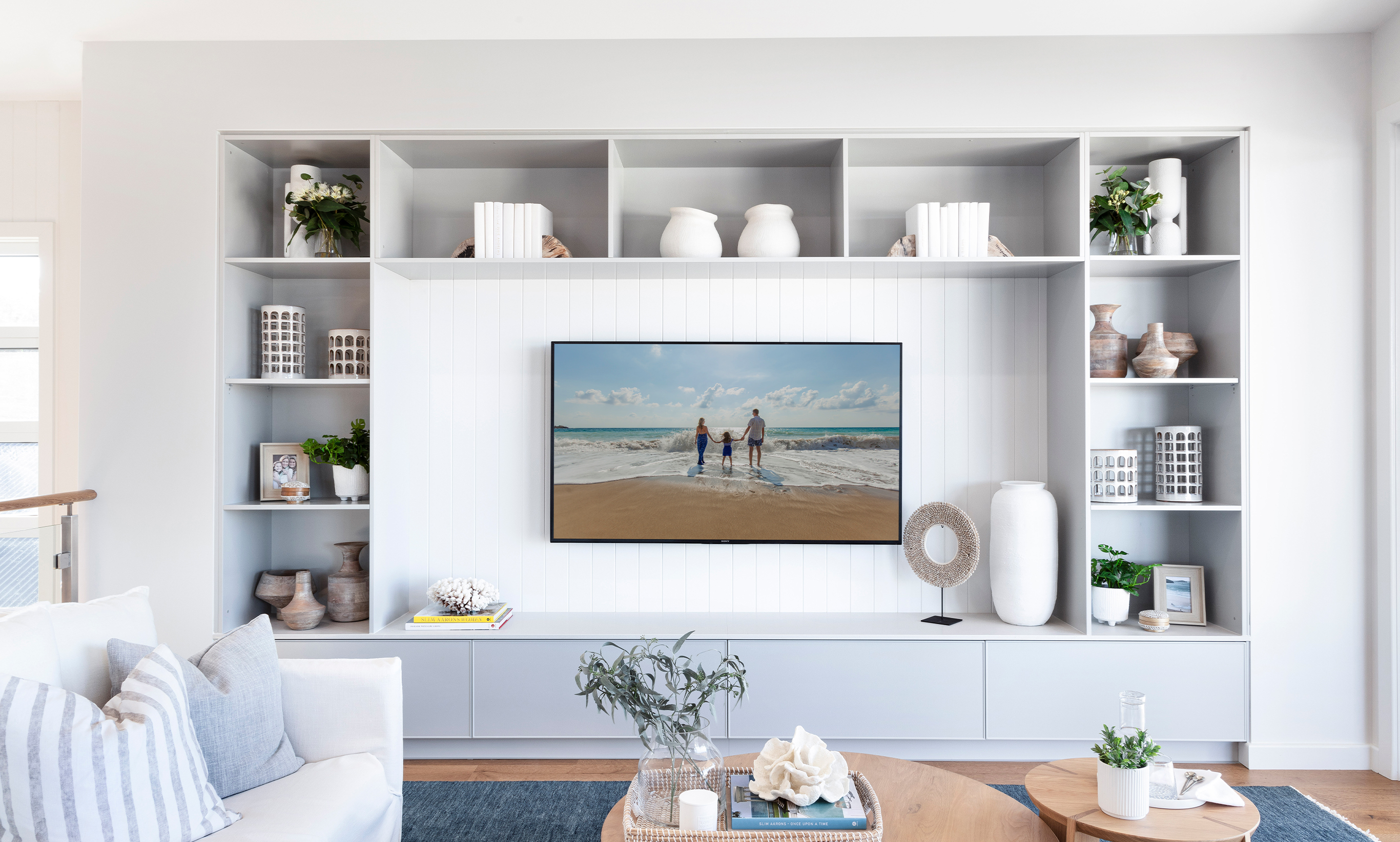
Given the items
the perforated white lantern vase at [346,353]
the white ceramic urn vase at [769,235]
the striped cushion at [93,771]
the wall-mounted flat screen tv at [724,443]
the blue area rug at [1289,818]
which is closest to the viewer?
the striped cushion at [93,771]

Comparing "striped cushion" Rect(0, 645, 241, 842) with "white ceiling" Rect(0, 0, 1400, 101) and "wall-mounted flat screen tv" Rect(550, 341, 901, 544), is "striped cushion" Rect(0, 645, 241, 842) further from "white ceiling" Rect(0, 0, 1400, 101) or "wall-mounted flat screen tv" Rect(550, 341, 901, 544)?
"white ceiling" Rect(0, 0, 1400, 101)

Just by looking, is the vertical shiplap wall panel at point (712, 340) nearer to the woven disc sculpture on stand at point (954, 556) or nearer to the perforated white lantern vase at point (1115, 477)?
the woven disc sculpture on stand at point (954, 556)

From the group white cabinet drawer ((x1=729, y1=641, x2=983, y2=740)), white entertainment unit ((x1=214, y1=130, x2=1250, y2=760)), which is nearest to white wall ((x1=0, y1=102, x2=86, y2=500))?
white entertainment unit ((x1=214, y1=130, x2=1250, y2=760))

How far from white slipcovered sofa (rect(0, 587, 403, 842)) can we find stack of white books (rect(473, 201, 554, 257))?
1486mm

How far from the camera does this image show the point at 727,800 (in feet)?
5.41

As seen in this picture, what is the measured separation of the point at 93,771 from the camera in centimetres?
144

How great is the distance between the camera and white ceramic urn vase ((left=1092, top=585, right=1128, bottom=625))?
9.54 ft

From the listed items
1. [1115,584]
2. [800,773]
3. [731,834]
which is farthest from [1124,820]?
[1115,584]

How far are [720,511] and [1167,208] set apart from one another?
197 cm

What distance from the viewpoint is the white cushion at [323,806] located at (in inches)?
63.0

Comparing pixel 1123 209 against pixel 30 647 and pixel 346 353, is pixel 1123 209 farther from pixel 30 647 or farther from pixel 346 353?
pixel 30 647

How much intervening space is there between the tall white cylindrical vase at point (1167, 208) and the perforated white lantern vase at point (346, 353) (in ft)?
9.58

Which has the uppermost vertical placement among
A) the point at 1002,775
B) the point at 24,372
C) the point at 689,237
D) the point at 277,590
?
the point at 689,237

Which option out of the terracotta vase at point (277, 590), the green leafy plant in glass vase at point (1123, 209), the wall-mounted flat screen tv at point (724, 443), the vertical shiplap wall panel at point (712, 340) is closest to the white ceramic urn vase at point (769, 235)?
the vertical shiplap wall panel at point (712, 340)
